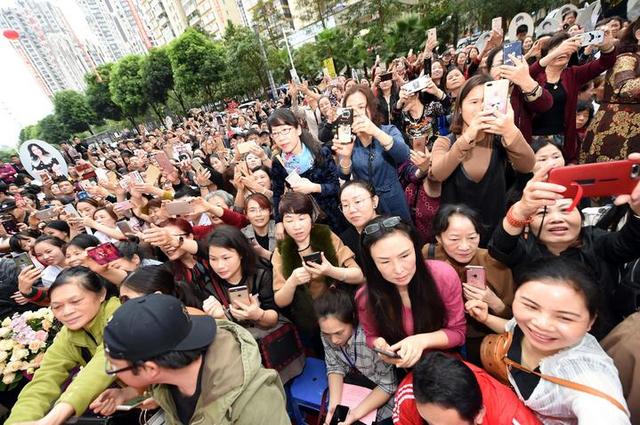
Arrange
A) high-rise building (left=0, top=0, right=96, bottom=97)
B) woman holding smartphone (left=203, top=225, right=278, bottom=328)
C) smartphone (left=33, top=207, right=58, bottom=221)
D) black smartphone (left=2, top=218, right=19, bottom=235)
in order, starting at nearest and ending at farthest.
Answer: woman holding smartphone (left=203, top=225, right=278, bottom=328)
smartphone (left=33, top=207, right=58, bottom=221)
black smartphone (left=2, top=218, right=19, bottom=235)
high-rise building (left=0, top=0, right=96, bottom=97)

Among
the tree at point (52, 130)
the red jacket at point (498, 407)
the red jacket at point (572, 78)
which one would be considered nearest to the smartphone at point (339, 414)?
the red jacket at point (498, 407)

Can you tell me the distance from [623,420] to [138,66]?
1511 inches

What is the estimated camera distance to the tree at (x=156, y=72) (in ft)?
92.0

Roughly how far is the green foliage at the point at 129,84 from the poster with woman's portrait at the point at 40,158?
1016 inches

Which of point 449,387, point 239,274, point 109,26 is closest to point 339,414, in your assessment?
point 449,387

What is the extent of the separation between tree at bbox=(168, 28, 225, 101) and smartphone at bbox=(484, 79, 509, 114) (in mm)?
28317

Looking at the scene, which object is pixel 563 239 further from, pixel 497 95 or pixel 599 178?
pixel 497 95

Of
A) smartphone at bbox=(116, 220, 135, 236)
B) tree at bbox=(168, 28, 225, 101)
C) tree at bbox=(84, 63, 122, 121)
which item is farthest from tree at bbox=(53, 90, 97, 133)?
smartphone at bbox=(116, 220, 135, 236)

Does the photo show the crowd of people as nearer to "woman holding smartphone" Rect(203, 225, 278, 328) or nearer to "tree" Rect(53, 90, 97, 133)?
"woman holding smartphone" Rect(203, 225, 278, 328)

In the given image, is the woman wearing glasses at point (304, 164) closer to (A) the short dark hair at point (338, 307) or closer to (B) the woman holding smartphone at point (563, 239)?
(A) the short dark hair at point (338, 307)

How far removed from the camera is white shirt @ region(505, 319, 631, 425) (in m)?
1.12

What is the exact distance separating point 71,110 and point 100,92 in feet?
18.0

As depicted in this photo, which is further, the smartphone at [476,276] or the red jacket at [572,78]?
the red jacket at [572,78]

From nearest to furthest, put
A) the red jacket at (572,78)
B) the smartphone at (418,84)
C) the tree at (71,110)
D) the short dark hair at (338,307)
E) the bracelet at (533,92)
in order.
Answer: the short dark hair at (338,307), the bracelet at (533,92), the red jacket at (572,78), the smartphone at (418,84), the tree at (71,110)
